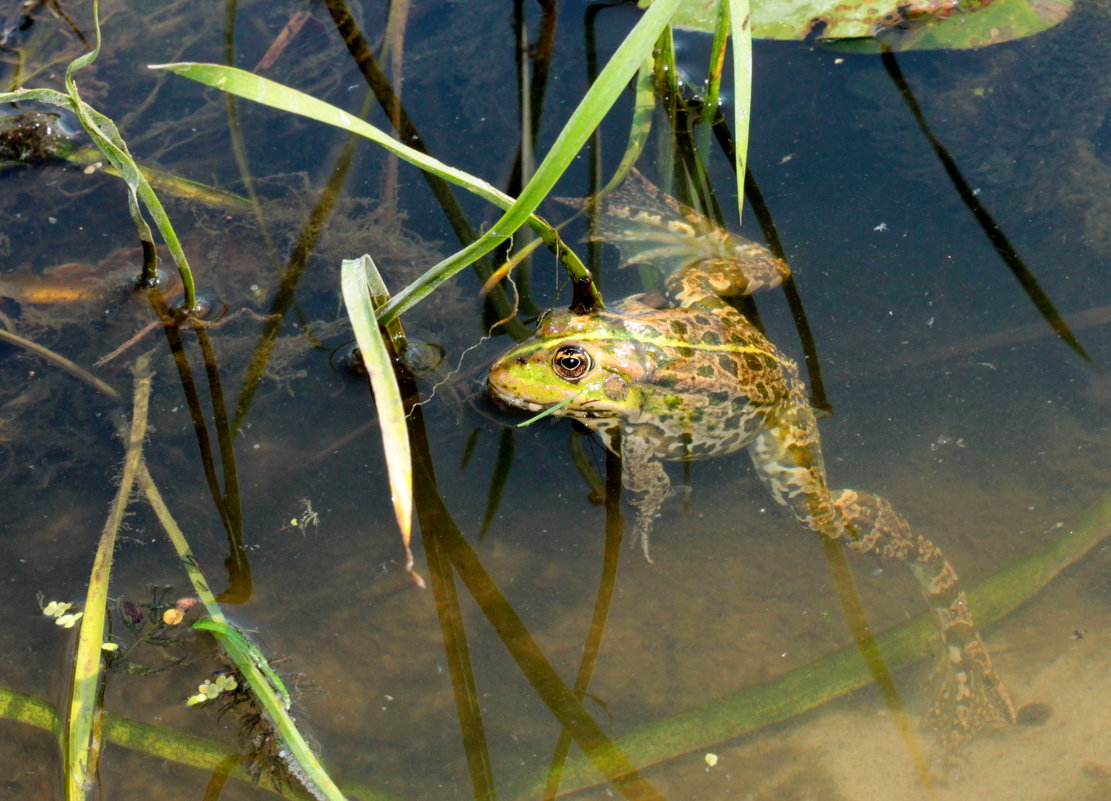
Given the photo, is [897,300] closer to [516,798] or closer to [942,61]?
[942,61]

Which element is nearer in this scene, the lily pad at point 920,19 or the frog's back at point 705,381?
the frog's back at point 705,381

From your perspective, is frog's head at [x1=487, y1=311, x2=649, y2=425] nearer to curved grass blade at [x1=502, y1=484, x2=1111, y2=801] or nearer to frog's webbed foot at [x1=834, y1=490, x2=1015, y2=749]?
frog's webbed foot at [x1=834, y1=490, x2=1015, y2=749]

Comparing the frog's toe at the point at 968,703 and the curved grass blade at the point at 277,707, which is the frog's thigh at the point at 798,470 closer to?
the frog's toe at the point at 968,703

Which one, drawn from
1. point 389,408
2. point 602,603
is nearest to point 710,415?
point 602,603

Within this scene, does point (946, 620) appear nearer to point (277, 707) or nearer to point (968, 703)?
point (968, 703)

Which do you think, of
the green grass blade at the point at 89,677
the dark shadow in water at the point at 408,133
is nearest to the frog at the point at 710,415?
the dark shadow in water at the point at 408,133

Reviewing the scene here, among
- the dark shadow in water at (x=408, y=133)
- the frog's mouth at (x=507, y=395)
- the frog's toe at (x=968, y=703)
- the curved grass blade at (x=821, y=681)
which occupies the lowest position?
the frog's toe at (x=968, y=703)

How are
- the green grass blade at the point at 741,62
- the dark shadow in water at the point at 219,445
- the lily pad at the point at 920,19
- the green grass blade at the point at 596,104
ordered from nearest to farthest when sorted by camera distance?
the green grass blade at the point at 596,104 < the green grass blade at the point at 741,62 < the dark shadow in water at the point at 219,445 < the lily pad at the point at 920,19

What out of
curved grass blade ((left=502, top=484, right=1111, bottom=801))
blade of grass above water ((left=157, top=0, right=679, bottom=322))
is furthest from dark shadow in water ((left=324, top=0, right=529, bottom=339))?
curved grass blade ((left=502, top=484, right=1111, bottom=801))
